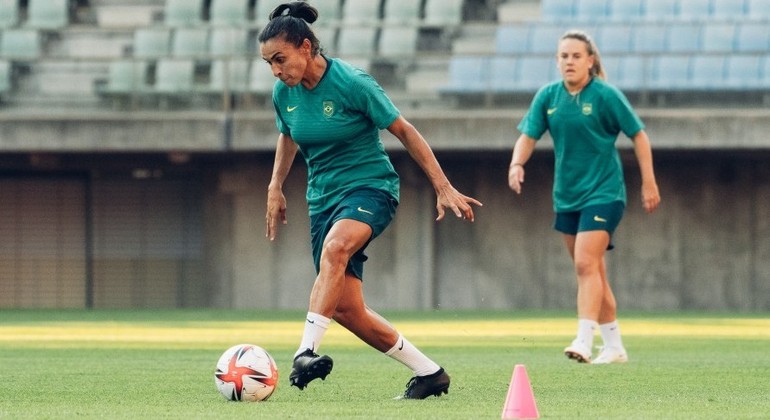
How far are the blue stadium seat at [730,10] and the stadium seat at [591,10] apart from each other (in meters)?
1.67

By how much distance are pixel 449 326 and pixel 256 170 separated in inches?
349

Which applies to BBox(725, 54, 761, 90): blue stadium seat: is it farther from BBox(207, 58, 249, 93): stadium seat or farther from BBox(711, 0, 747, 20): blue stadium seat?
BBox(207, 58, 249, 93): stadium seat

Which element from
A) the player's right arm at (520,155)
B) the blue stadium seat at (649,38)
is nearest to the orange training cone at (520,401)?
the player's right arm at (520,155)

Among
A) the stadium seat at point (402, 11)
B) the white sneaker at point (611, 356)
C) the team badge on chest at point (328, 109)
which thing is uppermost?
the team badge on chest at point (328, 109)

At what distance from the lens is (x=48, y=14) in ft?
90.8

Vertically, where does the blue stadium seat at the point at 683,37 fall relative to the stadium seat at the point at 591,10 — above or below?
below

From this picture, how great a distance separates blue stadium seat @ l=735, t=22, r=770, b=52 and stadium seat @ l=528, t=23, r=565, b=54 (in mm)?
2623

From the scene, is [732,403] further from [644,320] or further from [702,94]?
[702,94]

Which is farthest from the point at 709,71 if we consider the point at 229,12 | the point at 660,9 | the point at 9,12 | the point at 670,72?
the point at 9,12

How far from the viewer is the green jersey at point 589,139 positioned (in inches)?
420

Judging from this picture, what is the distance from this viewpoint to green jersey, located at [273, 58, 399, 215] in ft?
24.8

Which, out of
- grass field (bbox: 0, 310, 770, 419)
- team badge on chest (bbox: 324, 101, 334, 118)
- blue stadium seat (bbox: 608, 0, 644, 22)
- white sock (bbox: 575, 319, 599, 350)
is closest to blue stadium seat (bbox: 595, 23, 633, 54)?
blue stadium seat (bbox: 608, 0, 644, 22)

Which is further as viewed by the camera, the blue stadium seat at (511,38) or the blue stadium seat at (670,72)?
the blue stadium seat at (511,38)

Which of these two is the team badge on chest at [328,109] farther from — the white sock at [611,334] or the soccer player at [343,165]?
the white sock at [611,334]
